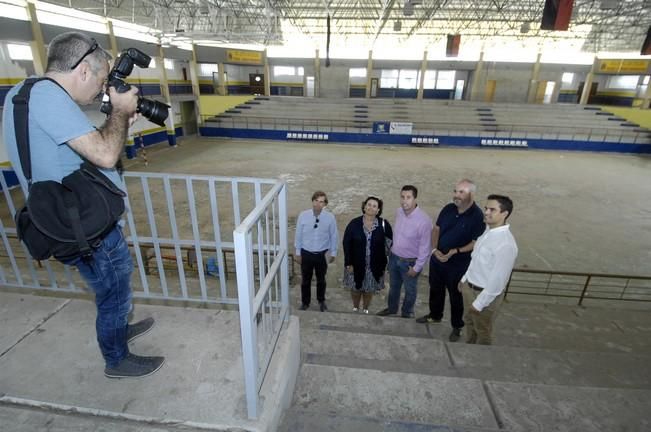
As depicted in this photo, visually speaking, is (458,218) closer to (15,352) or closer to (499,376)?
(499,376)

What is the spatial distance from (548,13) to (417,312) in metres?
8.52

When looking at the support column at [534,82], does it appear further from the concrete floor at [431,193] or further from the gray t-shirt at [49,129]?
the gray t-shirt at [49,129]

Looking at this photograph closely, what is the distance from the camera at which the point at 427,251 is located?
3883 mm

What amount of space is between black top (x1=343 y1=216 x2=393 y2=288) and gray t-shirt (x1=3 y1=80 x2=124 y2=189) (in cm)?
301

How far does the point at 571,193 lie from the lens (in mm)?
12047

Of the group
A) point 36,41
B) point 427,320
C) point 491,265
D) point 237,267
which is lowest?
point 427,320

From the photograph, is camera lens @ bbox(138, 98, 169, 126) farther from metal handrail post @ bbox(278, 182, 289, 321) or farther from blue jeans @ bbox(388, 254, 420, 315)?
blue jeans @ bbox(388, 254, 420, 315)

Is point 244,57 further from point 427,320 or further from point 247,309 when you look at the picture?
point 247,309

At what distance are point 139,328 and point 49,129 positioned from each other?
1.53 metres

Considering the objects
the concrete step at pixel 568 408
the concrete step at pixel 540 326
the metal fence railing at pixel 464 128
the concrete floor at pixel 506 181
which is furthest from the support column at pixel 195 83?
the concrete step at pixel 568 408

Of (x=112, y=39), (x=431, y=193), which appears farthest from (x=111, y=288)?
(x=112, y=39)

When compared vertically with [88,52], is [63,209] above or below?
below

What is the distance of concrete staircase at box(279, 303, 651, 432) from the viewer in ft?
7.29

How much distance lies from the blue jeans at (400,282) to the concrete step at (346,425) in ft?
7.18
